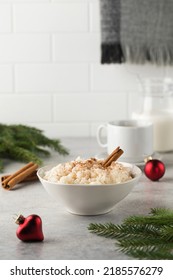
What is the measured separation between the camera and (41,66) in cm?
244

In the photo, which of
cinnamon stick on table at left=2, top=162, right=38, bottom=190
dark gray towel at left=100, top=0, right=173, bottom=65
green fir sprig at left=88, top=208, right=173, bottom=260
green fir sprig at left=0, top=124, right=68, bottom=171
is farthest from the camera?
dark gray towel at left=100, top=0, right=173, bottom=65

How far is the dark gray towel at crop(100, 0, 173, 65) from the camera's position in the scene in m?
2.34

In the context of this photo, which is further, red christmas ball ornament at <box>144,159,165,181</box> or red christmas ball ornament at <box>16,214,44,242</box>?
red christmas ball ornament at <box>144,159,165,181</box>

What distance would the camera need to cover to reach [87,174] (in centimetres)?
137

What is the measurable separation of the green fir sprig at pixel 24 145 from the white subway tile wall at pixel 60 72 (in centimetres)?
29

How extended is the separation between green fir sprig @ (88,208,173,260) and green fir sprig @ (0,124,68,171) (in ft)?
1.98

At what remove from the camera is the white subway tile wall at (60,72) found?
2400 millimetres

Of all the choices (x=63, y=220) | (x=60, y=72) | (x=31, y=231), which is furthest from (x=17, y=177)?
(x=60, y=72)

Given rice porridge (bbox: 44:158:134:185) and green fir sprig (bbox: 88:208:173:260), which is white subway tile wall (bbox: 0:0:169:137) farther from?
green fir sprig (bbox: 88:208:173:260)

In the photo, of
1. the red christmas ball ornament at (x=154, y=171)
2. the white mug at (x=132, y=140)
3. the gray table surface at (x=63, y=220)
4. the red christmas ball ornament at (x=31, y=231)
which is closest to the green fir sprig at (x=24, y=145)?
the gray table surface at (x=63, y=220)

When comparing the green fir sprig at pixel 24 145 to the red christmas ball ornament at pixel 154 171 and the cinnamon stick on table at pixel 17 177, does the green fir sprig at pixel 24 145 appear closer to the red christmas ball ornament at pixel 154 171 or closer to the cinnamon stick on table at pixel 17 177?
the cinnamon stick on table at pixel 17 177

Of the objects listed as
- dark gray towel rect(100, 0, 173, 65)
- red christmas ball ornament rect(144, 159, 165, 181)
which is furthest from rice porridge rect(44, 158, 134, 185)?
dark gray towel rect(100, 0, 173, 65)

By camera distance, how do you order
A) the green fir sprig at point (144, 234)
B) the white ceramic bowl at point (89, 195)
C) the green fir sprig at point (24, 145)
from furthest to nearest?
the green fir sprig at point (24, 145)
the white ceramic bowl at point (89, 195)
the green fir sprig at point (144, 234)

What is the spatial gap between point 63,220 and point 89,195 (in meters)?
0.10
